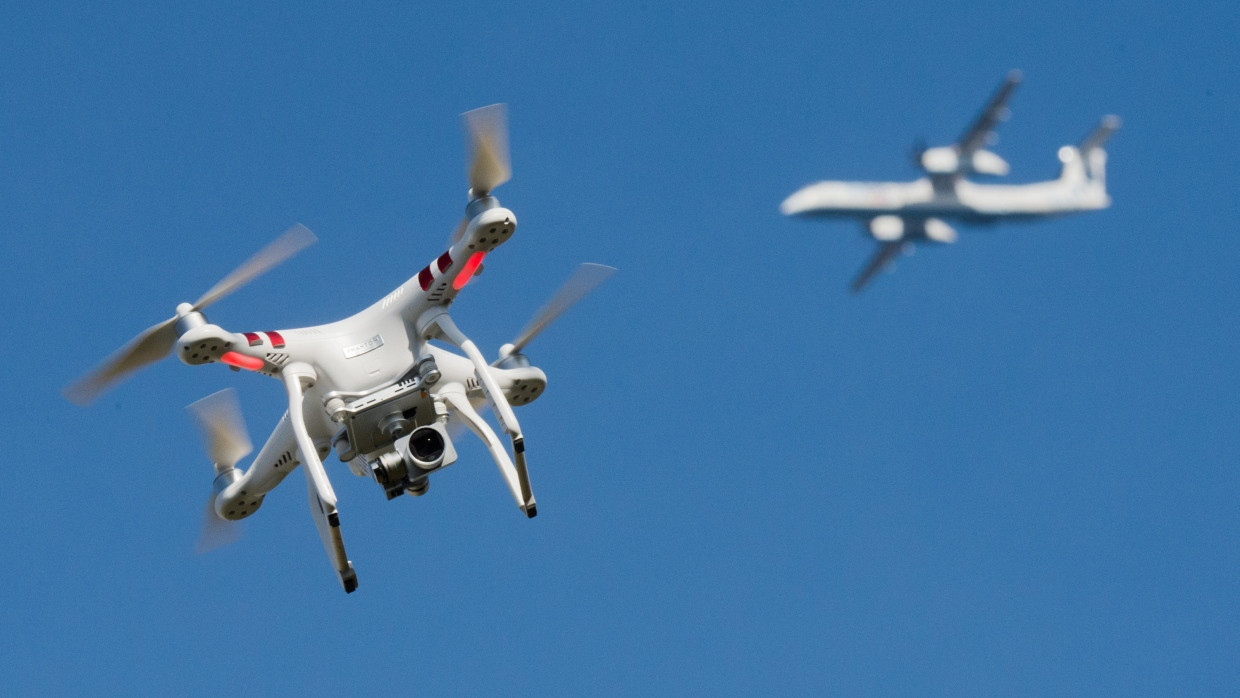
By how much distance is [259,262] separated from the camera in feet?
79.5

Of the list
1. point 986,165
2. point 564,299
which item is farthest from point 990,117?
point 564,299

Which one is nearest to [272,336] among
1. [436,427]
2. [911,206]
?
[436,427]

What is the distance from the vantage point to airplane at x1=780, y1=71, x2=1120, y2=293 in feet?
244

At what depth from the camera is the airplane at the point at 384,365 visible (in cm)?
2405

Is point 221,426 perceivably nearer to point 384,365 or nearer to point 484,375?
point 384,365

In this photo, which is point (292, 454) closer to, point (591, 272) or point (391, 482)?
point (391, 482)

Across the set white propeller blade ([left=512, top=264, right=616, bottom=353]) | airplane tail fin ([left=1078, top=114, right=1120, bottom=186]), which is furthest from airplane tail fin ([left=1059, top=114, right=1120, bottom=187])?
white propeller blade ([left=512, top=264, right=616, bottom=353])

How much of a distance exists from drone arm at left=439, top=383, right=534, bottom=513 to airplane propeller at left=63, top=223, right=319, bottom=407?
386cm

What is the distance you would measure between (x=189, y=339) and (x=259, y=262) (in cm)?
181

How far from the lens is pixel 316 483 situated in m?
23.0

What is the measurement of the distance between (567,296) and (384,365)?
390 cm

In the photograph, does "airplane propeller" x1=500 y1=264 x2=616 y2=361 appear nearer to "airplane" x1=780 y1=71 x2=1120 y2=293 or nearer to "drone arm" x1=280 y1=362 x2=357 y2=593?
"drone arm" x1=280 y1=362 x2=357 y2=593

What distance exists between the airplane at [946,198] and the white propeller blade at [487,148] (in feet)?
165

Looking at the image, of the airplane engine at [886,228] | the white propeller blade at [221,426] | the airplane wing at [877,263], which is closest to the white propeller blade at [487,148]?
the white propeller blade at [221,426]
